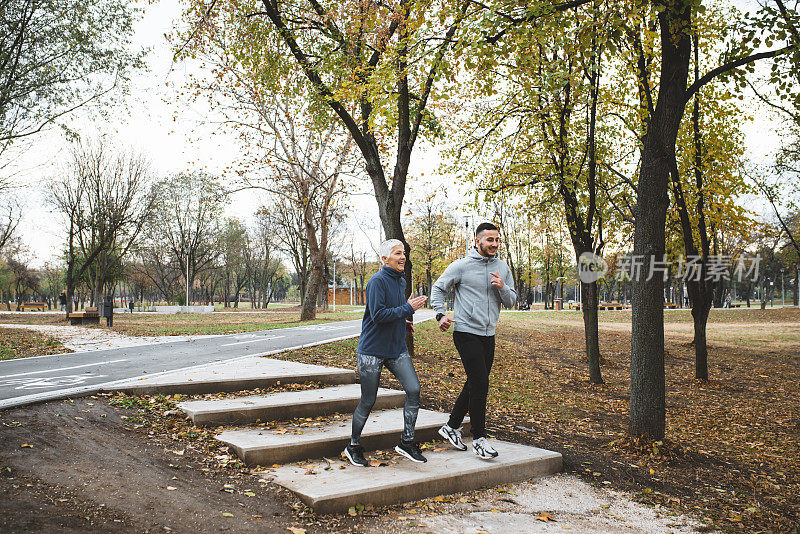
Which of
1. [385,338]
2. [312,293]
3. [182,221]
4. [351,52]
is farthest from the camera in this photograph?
[182,221]

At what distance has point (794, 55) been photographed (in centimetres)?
607

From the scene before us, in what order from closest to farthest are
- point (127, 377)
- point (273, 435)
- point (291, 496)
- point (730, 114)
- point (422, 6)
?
point (291, 496)
point (273, 435)
point (127, 377)
point (422, 6)
point (730, 114)

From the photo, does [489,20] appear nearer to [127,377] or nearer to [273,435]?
[273,435]

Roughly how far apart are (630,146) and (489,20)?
11.0 m

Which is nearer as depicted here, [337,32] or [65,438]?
[65,438]

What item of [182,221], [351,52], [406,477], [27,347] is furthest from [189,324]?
[182,221]

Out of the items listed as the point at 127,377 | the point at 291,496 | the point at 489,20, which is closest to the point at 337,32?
the point at 489,20

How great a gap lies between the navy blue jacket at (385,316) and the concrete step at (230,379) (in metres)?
2.89

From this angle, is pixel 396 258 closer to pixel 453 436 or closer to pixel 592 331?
pixel 453 436

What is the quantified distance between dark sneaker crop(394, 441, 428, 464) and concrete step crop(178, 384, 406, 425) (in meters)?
1.39

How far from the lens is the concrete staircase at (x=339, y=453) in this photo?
13.8 ft

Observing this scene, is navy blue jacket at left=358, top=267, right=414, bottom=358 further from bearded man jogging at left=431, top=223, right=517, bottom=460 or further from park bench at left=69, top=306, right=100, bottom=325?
park bench at left=69, top=306, right=100, bottom=325

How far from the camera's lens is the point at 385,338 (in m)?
4.62

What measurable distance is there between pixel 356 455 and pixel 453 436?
1.15 metres
